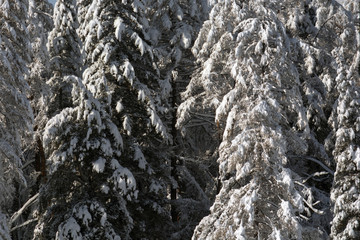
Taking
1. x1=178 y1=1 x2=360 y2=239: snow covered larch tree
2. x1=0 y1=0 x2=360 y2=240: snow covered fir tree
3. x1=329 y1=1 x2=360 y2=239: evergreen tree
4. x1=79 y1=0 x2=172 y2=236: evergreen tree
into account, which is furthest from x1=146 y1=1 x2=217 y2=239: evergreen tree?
x1=329 y1=1 x2=360 y2=239: evergreen tree

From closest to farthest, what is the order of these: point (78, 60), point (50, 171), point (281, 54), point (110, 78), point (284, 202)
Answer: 1. point (284, 202)
2. point (281, 54)
3. point (50, 171)
4. point (110, 78)
5. point (78, 60)

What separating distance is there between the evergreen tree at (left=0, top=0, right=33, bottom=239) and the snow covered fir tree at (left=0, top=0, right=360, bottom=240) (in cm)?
5

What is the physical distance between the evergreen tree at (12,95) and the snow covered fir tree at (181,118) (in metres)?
0.05

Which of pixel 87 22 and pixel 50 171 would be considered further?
pixel 87 22

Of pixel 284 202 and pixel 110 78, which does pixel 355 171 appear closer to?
pixel 284 202

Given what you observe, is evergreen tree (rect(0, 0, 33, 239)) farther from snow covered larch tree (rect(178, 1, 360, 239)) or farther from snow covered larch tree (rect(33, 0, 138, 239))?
snow covered larch tree (rect(178, 1, 360, 239))

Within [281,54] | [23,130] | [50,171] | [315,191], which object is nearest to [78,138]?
[50,171]

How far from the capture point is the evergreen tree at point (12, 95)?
1394cm

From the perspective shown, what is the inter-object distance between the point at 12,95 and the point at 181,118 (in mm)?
6980

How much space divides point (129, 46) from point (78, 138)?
4.91 metres

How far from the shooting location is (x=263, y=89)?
37.3ft

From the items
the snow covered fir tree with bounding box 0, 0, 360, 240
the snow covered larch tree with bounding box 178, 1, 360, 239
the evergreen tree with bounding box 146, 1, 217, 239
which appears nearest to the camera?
the snow covered larch tree with bounding box 178, 1, 360, 239

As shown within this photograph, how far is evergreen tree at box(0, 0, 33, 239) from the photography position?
13938 millimetres

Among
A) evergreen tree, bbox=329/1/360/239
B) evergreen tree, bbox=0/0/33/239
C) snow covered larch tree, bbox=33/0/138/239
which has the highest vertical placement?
evergreen tree, bbox=0/0/33/239
